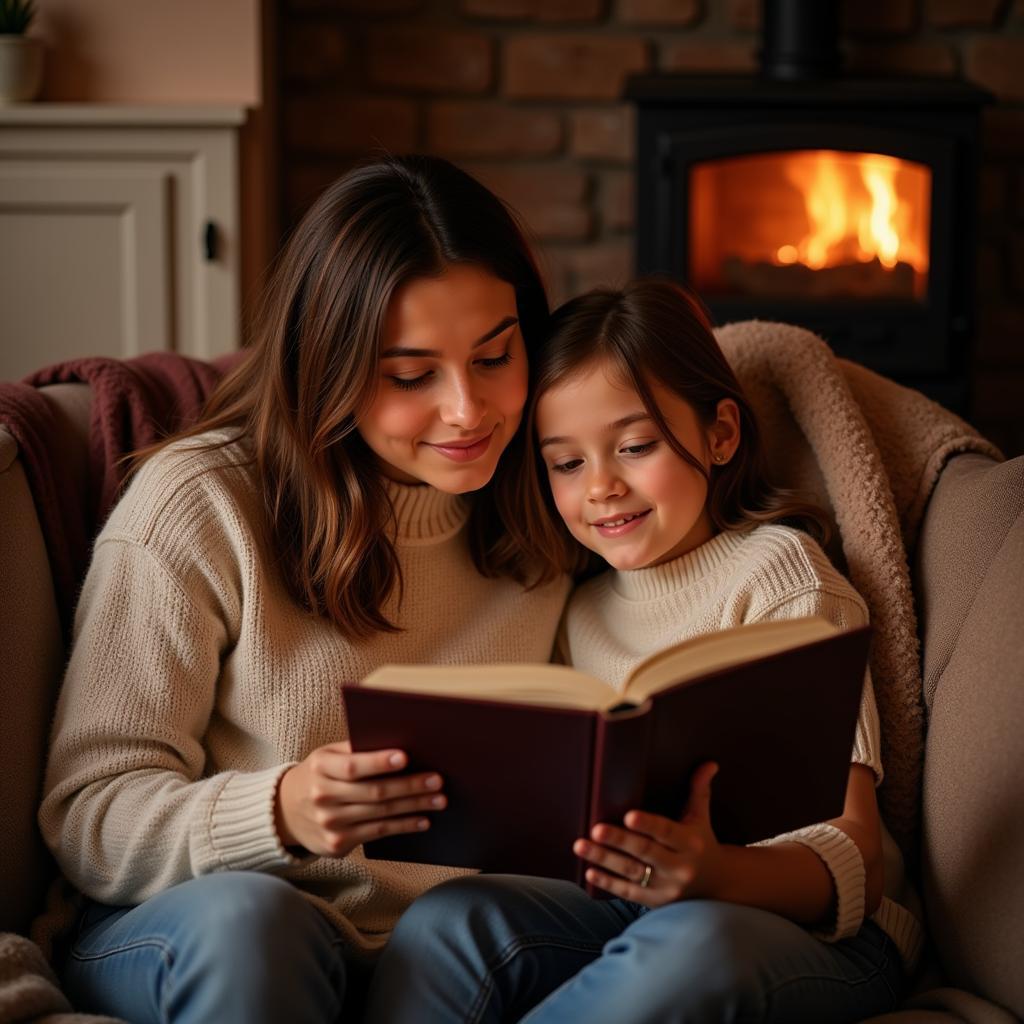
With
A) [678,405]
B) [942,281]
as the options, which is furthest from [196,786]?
[942,281]

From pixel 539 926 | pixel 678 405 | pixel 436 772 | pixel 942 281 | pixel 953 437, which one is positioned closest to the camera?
pixel 436 772

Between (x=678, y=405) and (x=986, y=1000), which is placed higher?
(x=678, y=405)

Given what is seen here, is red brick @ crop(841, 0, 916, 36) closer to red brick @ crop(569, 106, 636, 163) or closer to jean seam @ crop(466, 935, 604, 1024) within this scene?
red brick @ crop(569, 106, 636, 163)

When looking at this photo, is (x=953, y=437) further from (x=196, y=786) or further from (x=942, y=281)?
(x=942, y=281)

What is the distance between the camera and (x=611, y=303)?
4.85ft

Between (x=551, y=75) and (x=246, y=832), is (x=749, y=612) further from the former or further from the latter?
(x=551, y=75)

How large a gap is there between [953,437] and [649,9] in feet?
6.49

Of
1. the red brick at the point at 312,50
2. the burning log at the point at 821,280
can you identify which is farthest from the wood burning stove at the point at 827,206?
the red brick at the point at 312,50

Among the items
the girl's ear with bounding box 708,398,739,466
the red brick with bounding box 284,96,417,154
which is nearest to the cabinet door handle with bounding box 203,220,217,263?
the red brick with bounding box 284,96,417,154

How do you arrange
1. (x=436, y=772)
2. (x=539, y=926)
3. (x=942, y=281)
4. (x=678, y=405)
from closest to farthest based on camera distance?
(x=436, y=772) < (x=539, y=926) < (x=678, y=405) < (x=942, y=281)

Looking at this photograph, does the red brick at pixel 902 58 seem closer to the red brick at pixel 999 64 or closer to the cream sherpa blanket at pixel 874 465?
the red brick at pixel 999 64

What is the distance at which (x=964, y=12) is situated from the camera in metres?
3.21

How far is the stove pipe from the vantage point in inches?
118

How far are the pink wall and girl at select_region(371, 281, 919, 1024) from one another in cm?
160
